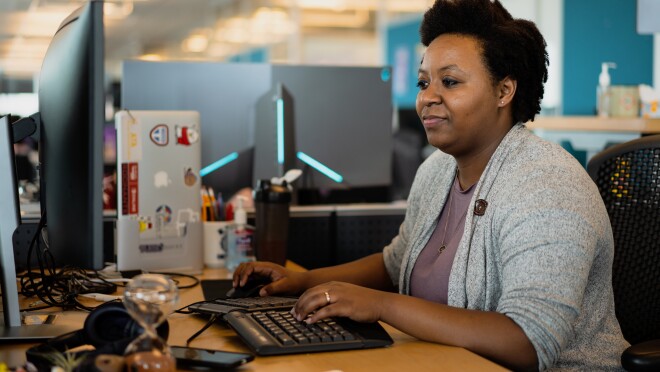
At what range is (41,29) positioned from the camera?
19.1ft

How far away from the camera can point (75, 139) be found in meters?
1.28

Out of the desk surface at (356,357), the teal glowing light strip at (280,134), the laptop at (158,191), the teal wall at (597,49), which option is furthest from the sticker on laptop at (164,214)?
the teal wall at (597,49)

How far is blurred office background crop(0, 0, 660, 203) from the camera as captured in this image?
5.42 meters

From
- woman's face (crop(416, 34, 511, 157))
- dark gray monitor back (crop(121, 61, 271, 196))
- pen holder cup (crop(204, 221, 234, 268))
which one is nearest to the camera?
woman's face (crop(416, 34, 511, 157))

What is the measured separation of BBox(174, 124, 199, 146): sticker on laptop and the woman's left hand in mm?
780

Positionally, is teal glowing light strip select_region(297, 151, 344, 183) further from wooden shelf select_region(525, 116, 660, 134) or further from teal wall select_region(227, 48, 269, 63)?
teal wall select_region(227, 48, 269, 63)

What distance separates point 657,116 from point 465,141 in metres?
2.43

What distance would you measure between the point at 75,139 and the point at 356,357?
538mm

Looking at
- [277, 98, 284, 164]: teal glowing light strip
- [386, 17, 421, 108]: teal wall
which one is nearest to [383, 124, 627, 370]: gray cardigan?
[277, 98, 284, 164]: teal glowing light strip

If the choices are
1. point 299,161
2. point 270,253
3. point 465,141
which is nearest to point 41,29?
point 299,161

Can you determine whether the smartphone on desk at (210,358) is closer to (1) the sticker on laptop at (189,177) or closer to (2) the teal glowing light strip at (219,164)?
(1) the sticker on laptop at (189,177)

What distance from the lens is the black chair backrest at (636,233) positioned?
5.41ft

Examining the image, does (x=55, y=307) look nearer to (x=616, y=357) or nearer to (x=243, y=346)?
(x=243, y=346)

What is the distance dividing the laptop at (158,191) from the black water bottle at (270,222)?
145mm
